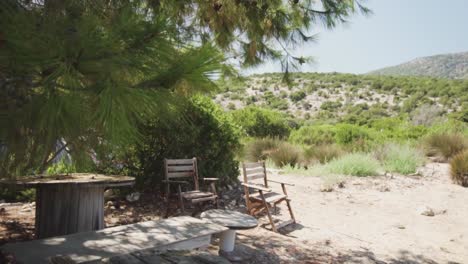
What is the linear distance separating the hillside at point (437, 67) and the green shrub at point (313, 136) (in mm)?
65999

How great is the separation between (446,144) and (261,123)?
7.60 metres

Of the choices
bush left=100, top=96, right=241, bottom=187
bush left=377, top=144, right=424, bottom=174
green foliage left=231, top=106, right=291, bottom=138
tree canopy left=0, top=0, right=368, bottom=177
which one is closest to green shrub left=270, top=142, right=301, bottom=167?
bush left=377, top=144, right=424, bottom=174

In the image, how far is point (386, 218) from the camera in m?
6.08

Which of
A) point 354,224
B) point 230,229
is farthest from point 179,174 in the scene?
point 354,224

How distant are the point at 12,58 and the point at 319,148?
10.4 m

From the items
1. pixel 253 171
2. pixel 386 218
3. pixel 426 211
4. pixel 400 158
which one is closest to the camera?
pixel 253 171

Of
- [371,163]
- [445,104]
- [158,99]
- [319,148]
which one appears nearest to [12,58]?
[158,99]

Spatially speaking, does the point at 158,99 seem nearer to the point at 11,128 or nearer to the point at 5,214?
the point at 11,128

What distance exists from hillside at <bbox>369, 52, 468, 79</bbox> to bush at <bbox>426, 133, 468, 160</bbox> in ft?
232

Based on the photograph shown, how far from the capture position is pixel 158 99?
163cm

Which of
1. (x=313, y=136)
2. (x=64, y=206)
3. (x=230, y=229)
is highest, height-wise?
(x=313, y=136)

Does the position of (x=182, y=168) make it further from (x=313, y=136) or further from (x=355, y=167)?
(x=313, y=136)

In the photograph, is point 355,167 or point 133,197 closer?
point 133,197

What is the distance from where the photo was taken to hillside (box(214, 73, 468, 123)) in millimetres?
30964
